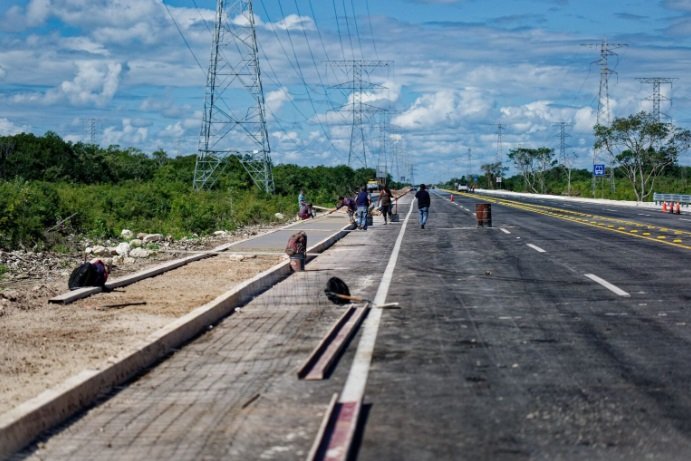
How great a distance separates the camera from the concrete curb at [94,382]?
6332mm

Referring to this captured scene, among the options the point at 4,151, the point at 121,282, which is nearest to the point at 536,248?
the point at 121,282

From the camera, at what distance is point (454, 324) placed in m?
11.3

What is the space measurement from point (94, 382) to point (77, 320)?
4.13 meters

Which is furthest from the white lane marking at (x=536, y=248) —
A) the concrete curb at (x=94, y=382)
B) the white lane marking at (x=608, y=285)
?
the concrete curb at (x=94, y=382)

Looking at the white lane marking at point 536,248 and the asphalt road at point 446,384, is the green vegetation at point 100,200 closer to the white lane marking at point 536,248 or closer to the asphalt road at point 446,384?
the white lane marking at point 536,248

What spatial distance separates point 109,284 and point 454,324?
650cm

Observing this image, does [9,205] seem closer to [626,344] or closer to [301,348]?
[301,348]

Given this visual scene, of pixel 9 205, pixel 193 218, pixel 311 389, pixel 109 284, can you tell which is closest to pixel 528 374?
pixel 311 389

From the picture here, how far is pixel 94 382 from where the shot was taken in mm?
7840

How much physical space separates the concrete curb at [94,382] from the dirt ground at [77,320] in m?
0.28

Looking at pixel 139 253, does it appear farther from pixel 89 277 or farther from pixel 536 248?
pixel 536 248

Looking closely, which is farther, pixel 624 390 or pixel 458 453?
pixel 624 390

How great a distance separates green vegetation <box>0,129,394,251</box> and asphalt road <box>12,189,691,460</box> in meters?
14.0

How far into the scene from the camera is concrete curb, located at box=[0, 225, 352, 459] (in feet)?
20.8
